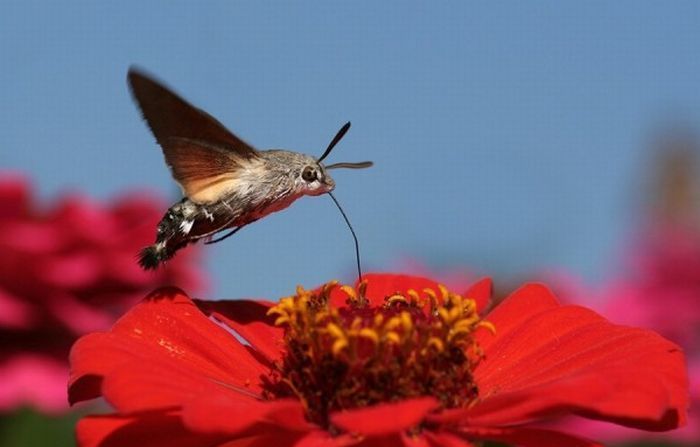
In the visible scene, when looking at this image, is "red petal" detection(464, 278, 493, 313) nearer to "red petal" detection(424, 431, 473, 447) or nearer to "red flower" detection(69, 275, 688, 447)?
"red flower" detection(69, 275, 688, 447)

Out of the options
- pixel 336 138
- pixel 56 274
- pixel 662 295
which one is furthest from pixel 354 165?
pixel 662 295

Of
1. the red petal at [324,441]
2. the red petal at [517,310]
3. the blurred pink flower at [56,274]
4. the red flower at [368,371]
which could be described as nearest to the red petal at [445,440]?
the red flower at [368,371]

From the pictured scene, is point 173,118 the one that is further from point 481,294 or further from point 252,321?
point 481,294

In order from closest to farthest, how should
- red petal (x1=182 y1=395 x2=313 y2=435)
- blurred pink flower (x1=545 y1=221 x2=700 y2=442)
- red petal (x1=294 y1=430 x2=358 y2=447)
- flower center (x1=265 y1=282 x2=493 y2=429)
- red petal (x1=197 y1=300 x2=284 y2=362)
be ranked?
1. red petal (x1=182 y1=395 x2=313 y2=435)
2. red petal (x1=294 y1=430 x2=358 y2=447)
3. flower center (x1=265 y1=282 x2=493 y2=429)
4. red petal (x1=197 y1=300 x2=284 y2=362)
5. blurred pink flower (x1=545 y1=221 x2=700 y2=442)

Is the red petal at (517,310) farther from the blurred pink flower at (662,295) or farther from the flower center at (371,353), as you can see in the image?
the blurred pink flower at (662,295)

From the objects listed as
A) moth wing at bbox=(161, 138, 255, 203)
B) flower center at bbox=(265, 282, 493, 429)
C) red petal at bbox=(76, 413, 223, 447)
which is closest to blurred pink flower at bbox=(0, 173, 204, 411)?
moth wing at bbox=(161, 138, 255, 203)

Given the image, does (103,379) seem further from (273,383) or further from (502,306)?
(502,306)
